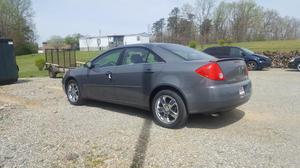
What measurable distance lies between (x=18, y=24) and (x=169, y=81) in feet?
215

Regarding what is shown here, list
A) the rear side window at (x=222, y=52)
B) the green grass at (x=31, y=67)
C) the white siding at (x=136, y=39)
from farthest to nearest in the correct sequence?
the white siding at (x=136, y=39) → the green grass at (x=31, y=67) → the rear side window at (x=222, y=52)

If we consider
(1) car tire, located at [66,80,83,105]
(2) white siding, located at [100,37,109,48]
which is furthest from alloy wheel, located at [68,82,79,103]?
(2) white siding, located at [100,37,109,48]

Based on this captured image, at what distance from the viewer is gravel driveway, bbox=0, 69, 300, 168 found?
3674 mm

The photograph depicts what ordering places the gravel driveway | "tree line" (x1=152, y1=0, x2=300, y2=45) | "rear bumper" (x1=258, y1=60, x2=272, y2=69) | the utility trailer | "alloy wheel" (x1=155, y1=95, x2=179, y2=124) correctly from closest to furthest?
the gravel driveway
"alloy wheel" (x1=155, y1=95, x2=179, y2=124)
the utility trailer
"rear bumper" (x1=258, y1=60, x2=272, y2=69)
"tree line" (x1=152, y1=0, x2=300, y2=45)

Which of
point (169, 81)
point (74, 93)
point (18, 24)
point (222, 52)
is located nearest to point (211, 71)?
point (169, 81)

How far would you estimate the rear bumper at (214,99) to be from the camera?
15.0 feet

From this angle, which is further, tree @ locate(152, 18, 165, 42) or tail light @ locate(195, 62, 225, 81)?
tree @ locate(152, 18, 165, 42)

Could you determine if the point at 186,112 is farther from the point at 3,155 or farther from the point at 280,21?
the point at 280,21

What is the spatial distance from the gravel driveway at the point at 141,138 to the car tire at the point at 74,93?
26cm

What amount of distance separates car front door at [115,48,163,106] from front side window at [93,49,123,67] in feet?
0.69

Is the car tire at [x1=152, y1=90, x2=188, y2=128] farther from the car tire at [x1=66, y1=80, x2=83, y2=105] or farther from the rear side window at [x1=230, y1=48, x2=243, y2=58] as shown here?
the rear side window at [x1=230, y1=48, x2=243, y2=58]

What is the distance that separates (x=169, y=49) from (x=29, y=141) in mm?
2892

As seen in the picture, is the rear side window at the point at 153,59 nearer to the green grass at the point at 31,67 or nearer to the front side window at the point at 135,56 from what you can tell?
the front side window at the point at 135,56

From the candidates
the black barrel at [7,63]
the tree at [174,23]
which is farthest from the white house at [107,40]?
the black barrel at [7,63]
